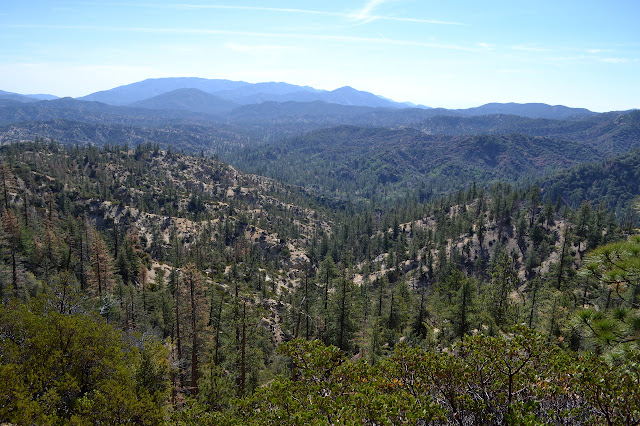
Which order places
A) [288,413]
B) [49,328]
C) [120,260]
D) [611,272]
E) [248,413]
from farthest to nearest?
[120,260]
[49,328]
[248,413]
[288,413]
[611,272]

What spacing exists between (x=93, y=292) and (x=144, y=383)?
36282 millimetres

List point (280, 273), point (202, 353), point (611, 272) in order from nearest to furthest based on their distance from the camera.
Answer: point (611, 272) < point (202, 353) < point (280, 273)

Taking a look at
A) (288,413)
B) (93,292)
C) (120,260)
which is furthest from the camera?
(120,260)

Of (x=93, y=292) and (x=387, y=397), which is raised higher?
(x=387, y=397)

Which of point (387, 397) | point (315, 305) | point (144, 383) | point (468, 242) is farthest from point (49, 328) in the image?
point (468, 242)

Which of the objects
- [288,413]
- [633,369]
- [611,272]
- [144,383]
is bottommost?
[144,383]

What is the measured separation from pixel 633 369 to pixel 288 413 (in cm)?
A: 1023

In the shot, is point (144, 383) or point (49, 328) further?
point (144, 383)

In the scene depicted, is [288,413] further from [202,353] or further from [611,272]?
[202,353]

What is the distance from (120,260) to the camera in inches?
3233

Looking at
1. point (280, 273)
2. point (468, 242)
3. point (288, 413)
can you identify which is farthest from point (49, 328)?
point (468, 242)

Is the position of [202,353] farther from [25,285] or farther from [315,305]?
[25,285]

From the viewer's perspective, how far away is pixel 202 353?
42.5 meters

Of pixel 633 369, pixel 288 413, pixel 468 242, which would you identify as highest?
pixel 633 369
